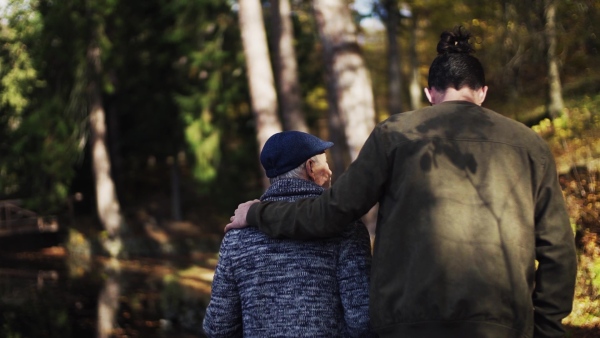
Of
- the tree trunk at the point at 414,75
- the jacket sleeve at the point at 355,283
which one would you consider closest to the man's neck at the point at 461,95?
the jacket sleeve at the point at 355,283

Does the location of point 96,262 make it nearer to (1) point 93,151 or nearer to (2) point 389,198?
(1) point 93,151

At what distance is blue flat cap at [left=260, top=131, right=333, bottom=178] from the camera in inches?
126

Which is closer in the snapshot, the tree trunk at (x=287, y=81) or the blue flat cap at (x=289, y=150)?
the blue flat cap at (x=289, y=150)

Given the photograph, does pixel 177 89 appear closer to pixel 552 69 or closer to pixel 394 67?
pixel 394 67

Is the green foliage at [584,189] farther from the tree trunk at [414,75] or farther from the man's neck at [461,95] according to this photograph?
the tree trunk at [414,75]

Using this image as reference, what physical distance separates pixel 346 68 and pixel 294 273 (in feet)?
28.3

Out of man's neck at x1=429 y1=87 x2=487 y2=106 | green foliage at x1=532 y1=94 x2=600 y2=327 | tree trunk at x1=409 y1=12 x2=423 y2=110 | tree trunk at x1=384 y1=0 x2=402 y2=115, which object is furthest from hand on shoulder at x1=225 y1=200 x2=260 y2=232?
tree trunk at x1=409 y1=12 x2=423 y2=110

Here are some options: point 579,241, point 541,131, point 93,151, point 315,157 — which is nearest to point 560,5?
point 541,131

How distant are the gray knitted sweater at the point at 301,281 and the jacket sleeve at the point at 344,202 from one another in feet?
0.30

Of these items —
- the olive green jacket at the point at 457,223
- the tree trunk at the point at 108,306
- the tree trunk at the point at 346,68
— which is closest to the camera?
the olive green jacket at the point at 457,223

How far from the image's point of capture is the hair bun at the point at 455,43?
3.17 metres

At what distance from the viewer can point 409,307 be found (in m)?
2.82

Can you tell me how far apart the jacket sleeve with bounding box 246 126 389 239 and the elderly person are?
0.33 feet

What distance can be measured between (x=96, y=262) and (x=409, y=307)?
21.7 meters
